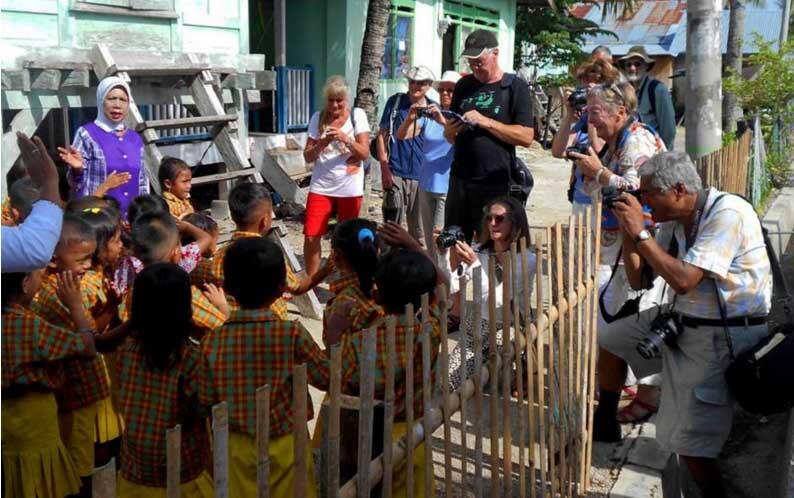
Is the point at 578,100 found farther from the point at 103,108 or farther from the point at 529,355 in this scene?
the point at 103,108

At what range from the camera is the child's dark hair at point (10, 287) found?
2676mm

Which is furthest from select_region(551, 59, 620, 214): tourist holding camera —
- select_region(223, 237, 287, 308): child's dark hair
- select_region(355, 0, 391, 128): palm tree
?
select_region(355, 0, 391, 128): palm tree

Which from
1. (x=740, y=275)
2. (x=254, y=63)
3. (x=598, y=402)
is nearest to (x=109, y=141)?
(x=598, y=402)

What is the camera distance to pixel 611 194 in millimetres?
3840

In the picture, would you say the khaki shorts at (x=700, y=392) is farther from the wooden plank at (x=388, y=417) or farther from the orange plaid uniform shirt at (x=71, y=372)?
the orange plaid uniform shirt at (x=71, y=372)

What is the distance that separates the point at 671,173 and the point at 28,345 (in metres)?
2.43

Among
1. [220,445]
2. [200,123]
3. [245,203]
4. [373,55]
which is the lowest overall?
[220,445]

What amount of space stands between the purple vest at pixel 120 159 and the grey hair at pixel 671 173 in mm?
3108

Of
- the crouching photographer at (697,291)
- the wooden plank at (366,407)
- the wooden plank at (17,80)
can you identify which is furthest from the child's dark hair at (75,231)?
the wooden plank at (17,80)

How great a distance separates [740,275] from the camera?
334 cm

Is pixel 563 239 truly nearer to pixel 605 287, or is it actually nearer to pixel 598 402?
pixel 605 287

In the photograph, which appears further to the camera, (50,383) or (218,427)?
→ (50,383)

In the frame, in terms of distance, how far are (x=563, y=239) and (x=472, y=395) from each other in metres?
1.08

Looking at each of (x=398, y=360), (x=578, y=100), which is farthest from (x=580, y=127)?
(x=398, y=360)
